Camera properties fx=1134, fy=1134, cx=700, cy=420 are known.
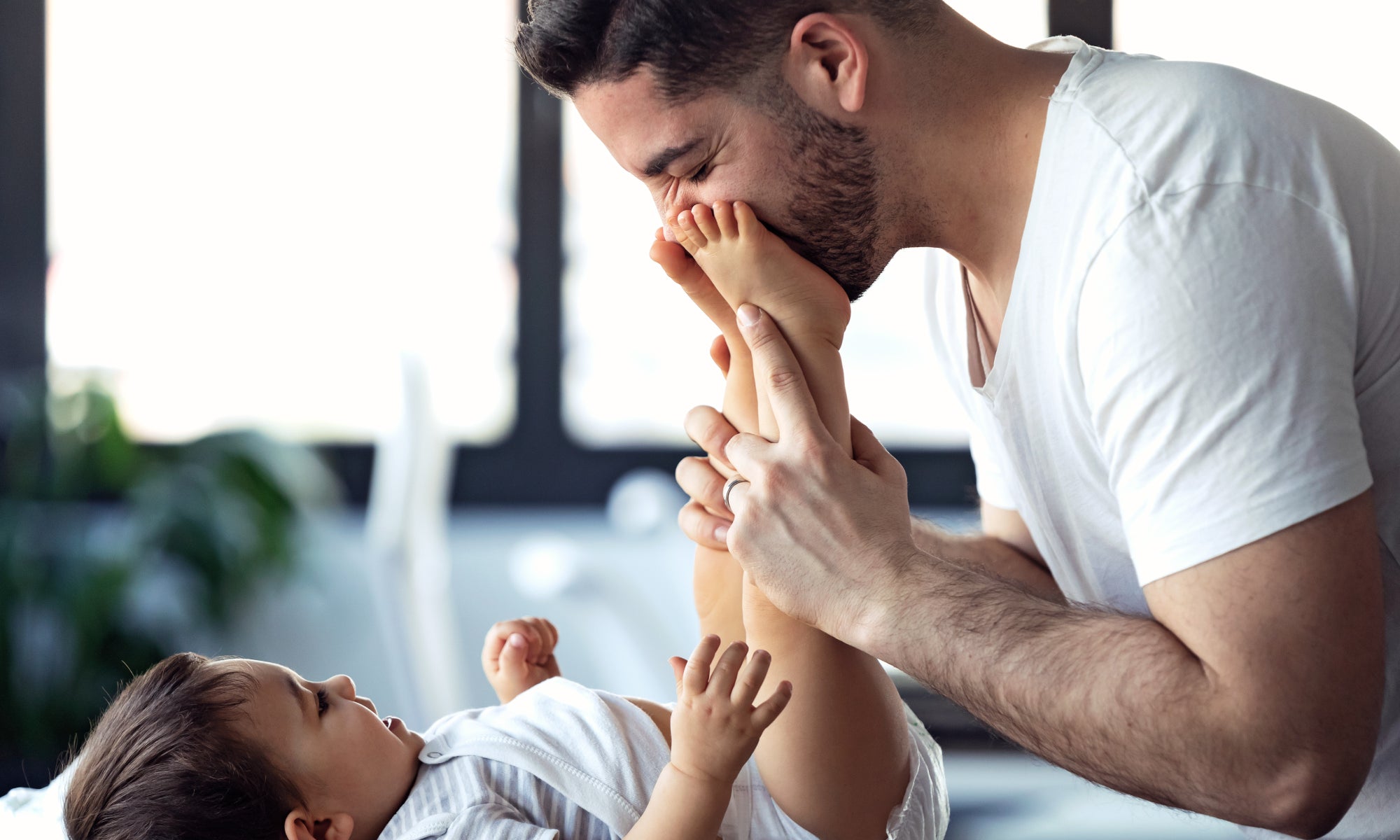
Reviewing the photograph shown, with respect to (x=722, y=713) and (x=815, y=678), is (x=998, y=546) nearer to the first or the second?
(x=815, y=678)

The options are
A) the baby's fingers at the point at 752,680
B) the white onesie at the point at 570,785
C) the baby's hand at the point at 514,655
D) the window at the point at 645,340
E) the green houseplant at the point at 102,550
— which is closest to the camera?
the baby's fingers at the point at 752,680

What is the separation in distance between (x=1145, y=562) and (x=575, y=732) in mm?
595

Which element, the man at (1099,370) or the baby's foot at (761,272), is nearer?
the man at (1099,370)

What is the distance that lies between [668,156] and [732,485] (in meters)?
0.36

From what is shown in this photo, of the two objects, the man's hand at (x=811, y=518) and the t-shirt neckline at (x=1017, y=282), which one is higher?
the t-shirt neckline at (x=1017, y=282)

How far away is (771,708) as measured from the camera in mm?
996

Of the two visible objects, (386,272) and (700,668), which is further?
(386,272)

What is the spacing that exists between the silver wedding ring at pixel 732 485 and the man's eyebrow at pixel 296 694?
1.63 ft

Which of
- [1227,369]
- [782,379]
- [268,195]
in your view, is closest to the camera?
[1227,369]

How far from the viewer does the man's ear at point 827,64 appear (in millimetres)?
1156

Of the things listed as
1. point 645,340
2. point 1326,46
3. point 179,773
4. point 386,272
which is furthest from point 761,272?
point 1326,46

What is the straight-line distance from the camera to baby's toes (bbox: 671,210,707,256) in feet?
4.00

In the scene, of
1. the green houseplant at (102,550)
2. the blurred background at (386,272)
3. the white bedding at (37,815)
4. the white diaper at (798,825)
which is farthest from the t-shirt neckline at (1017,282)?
the green houseplant at (102,550)

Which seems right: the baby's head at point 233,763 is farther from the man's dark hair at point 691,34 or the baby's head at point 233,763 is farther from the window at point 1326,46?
the window at point 1326,46
